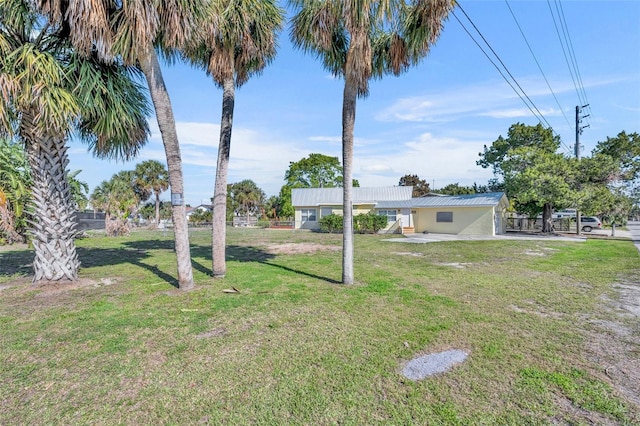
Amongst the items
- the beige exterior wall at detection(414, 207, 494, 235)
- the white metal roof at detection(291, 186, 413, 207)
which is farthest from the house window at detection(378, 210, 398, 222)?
the beige exterior wall at detection(414, 207, 494, 235)

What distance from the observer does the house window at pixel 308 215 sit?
3137 cm

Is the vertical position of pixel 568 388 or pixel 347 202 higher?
pixel 347 202

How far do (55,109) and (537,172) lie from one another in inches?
972

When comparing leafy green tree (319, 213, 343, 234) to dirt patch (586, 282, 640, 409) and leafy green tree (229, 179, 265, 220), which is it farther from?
leafy green tree (229, 179, 265, 220)

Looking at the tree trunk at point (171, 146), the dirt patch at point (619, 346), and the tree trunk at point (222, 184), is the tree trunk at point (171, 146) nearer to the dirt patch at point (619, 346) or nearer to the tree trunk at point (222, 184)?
the tree trunk at point (222, 184)

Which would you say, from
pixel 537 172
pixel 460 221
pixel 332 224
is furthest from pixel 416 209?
pixel 537 172

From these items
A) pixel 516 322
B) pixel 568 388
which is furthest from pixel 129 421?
pixel 516 322

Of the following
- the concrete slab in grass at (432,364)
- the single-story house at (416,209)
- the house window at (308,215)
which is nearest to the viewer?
the concrete slab in grass at (432,364)

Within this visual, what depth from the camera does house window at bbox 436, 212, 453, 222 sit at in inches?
981

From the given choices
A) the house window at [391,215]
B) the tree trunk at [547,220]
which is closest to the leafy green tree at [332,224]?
the house window at [391,215]

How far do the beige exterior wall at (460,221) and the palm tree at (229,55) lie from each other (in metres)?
20.2

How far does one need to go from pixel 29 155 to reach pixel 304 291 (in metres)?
6.35

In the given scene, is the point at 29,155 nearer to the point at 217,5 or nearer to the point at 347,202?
the point at 217,5

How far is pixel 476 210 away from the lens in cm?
2341
